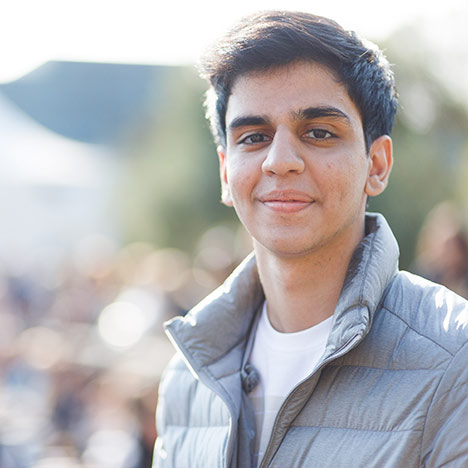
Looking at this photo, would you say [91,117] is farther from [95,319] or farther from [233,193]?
[233,193]

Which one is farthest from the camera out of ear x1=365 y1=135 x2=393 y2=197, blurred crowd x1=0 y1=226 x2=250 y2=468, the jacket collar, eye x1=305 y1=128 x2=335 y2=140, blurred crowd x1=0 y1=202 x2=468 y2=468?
blurred crowd x1=0 y1=226 x2=250 y2=468

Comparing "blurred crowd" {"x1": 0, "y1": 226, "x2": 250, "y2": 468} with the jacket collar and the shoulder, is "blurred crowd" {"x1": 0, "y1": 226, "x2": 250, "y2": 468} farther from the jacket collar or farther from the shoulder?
the shoulder

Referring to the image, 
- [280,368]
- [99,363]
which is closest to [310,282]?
[280,368]

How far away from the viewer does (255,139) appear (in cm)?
226

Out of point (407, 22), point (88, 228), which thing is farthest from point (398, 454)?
point (88, 228)

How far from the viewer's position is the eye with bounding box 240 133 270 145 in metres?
2.25

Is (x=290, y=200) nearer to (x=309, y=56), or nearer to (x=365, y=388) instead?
(x=309, y=56)

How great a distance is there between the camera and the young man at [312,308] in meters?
1.91

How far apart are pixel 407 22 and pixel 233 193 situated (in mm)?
13384

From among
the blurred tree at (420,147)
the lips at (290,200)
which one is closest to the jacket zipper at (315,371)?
the lips at (290,200)

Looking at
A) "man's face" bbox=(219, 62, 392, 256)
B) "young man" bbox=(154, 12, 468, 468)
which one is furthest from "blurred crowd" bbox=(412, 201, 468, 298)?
"man's face" bbox=(219, 62, 392, 256)

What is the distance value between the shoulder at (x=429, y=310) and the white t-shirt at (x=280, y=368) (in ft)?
0.71

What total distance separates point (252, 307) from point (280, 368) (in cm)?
35

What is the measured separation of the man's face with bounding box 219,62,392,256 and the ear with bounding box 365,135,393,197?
70mm
